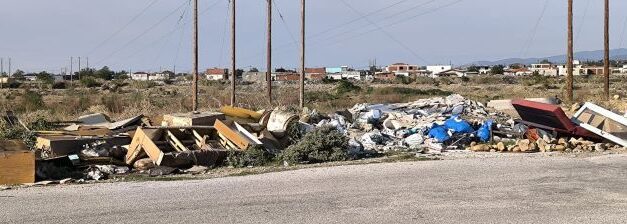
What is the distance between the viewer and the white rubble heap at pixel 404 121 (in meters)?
18.4

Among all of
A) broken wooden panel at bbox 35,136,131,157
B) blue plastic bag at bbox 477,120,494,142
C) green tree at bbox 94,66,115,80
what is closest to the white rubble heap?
→ blue plastic bag at bbox 477,120,494,142

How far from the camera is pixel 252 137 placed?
16.6 m

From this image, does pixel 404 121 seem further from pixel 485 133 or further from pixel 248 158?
pixel 248 158

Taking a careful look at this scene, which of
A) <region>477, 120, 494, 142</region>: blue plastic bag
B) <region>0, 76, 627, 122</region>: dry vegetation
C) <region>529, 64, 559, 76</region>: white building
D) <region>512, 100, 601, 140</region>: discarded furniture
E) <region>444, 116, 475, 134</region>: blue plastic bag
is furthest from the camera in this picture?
<region>529, 64, 559, 76</region>: white building

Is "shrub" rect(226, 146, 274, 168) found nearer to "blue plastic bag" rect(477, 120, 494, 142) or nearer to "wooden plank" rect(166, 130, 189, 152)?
"wooden plank" rect(166, 130, 189, 152)

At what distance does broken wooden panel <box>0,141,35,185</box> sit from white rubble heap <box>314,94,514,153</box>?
7.01 metres

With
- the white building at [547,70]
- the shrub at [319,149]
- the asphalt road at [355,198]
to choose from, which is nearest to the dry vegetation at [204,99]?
the shrub at [319,149]

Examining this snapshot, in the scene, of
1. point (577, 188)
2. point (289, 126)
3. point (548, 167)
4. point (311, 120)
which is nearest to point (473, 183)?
point (577, 188)

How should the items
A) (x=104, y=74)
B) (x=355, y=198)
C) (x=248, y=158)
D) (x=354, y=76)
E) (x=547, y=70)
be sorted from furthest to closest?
(x=547, y=70) → (x=354, y=76) → (x=104, y=74) → (x=248, y=158) → (x=355, y=198)

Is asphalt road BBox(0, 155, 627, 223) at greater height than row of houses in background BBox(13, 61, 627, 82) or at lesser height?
lesser

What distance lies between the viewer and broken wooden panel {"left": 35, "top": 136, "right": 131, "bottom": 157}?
1516 cm

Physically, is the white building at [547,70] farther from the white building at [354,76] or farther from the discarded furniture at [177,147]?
the discarded furniture at [177,147]

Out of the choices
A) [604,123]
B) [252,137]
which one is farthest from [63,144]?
[604,123]

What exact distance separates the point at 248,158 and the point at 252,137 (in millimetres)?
1675
